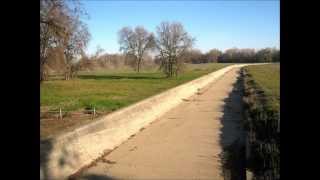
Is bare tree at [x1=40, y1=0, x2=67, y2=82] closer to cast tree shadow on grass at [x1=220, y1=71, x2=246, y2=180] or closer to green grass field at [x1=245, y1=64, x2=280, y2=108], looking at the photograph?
cast tree shadow on grass at [x1=220, y1=71, x2=246, y2=180]

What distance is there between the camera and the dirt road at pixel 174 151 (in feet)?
34.7

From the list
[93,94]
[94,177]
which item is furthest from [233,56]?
[94,177]

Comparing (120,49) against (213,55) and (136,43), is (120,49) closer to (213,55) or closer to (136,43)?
(136,43)

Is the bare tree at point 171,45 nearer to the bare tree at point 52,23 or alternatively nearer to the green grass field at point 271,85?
the green grass field at point 271,85

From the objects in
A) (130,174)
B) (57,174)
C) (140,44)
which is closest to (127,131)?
(130,174)

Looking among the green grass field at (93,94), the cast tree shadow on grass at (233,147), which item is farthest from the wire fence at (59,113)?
the cast tree shadow on grass at (233,147)

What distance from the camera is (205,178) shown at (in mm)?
10180

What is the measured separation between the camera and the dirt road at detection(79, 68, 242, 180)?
1059cm

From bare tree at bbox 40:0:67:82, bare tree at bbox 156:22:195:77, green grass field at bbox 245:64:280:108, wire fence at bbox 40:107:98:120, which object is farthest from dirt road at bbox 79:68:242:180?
bare tree at bbox 156:22:195:77
